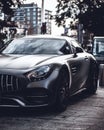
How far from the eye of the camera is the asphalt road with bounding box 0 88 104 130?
24.1ft

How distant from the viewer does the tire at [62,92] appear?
341 inches

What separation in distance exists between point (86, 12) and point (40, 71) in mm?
37163

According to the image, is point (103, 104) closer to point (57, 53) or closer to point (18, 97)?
point (57, 53)

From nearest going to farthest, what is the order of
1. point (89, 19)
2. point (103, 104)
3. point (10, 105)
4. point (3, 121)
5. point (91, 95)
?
1. point (3, 121)
2. point (10, 105)
3. point (103, 104)
4. point (91, 95)
5. point (89, 19)

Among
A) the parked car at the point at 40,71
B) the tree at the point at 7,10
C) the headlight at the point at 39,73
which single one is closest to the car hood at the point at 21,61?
the parked car at the point at 40,71

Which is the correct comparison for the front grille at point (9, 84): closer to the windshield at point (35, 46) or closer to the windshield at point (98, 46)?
the windshield at point (35, 46)

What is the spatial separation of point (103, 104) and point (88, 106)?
441mm

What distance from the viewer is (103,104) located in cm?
1001

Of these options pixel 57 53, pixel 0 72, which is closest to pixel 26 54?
pixel 57 53

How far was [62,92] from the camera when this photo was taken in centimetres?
884

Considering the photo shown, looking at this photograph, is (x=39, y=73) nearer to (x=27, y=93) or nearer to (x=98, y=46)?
(x=27, y=93)

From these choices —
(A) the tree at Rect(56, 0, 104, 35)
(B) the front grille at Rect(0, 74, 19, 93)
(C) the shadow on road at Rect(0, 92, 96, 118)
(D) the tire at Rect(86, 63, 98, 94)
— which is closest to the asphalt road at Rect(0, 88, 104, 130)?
(C) the shadow on road at Rect(0, 92, 96, 118)

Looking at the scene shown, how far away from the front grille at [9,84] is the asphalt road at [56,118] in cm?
45

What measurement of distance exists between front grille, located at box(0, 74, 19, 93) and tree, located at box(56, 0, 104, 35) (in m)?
36.0
